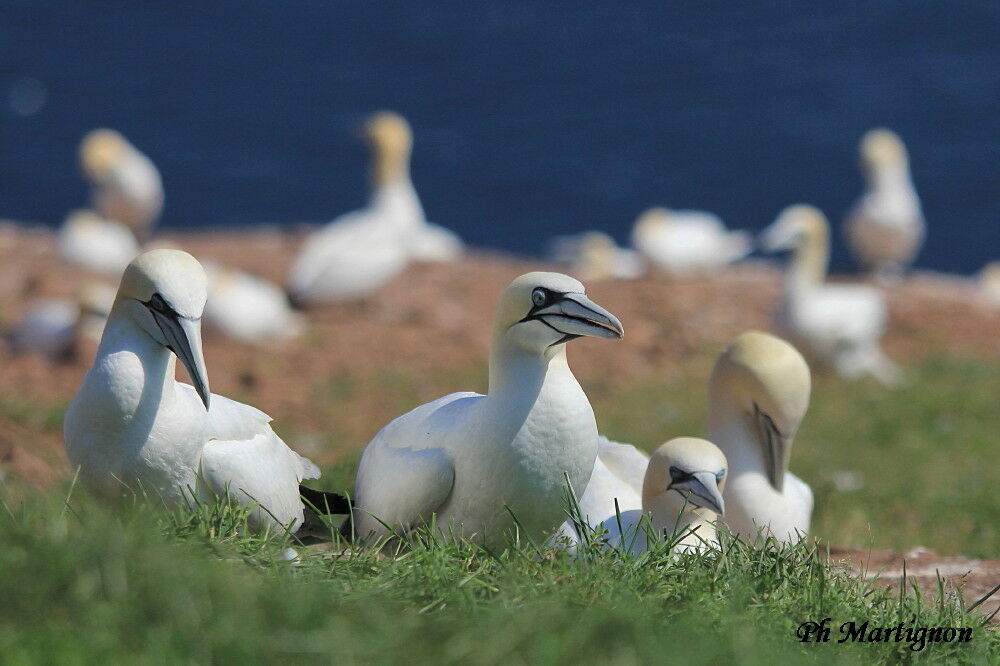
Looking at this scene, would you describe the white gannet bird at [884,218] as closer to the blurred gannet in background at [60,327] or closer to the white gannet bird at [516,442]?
the blurred gannet in background at [60,327]

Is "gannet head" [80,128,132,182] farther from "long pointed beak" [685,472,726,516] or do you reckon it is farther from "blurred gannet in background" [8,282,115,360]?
"long pointed beak" [685,472,726,516]

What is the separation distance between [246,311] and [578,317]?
926 centimetres

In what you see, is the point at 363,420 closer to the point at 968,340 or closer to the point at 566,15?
the point at 968,340

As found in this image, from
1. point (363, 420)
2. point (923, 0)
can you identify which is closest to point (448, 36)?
point (923, 0)

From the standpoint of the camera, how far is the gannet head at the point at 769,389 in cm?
659

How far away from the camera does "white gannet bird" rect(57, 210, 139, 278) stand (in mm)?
16469

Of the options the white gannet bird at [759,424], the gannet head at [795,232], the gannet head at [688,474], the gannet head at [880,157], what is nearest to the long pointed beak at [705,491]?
the gannet head at [688,474]

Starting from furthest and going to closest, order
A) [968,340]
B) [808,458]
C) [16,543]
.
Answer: [968,340] → [808,458] → [16,543]

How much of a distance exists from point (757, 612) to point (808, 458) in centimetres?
661

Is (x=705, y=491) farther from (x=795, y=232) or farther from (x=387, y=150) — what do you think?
(x=387, y=150)

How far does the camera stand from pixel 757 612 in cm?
433

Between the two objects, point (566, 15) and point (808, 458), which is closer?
point (808, 458)

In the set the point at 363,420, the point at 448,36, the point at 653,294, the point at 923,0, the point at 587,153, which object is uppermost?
the point at 923,0

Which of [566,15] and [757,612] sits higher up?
[566,15]
